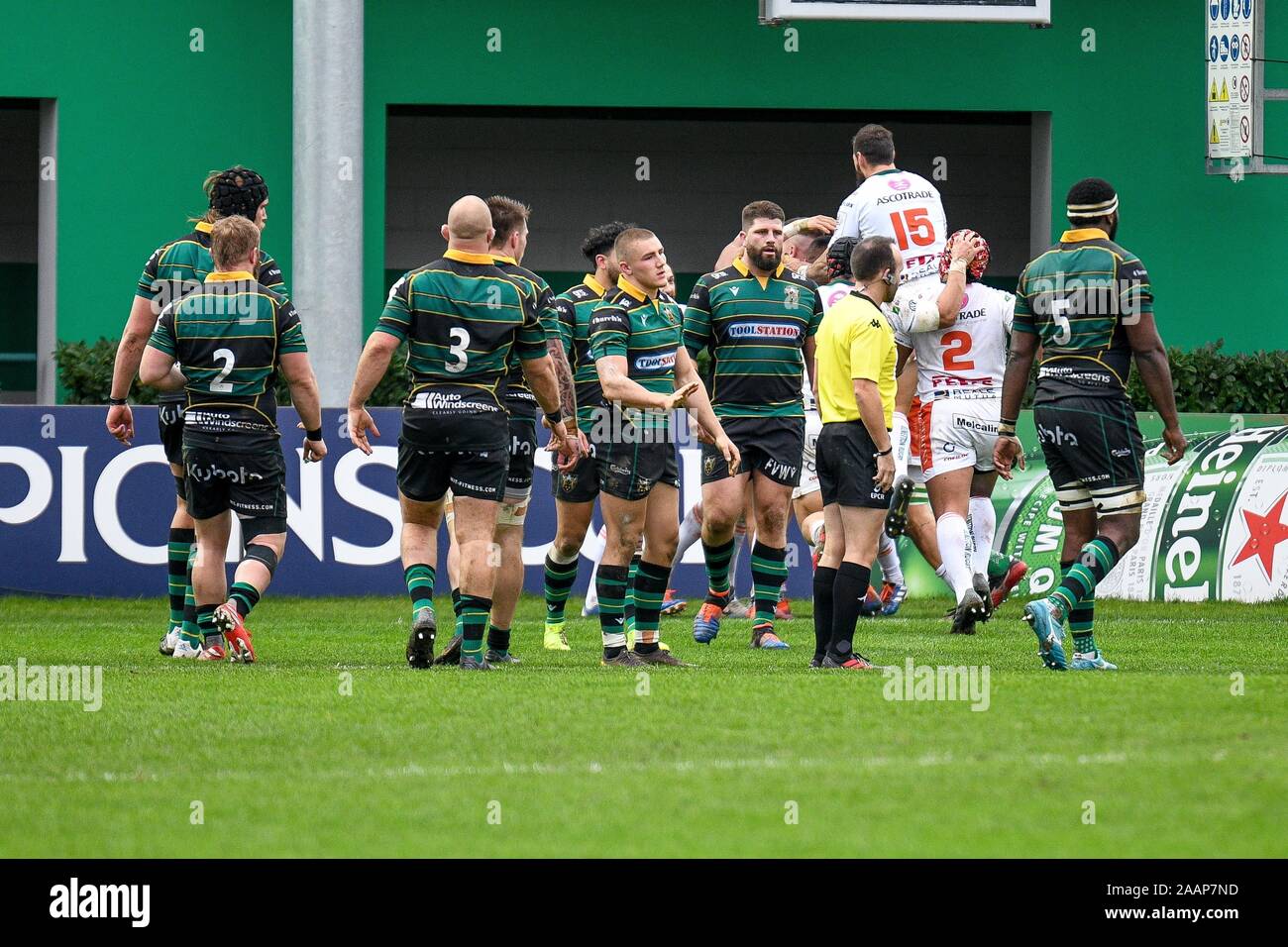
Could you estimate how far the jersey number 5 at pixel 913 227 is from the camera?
11.9 m

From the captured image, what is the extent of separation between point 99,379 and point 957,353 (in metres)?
7.04

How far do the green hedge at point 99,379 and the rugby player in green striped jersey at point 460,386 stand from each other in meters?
6.32

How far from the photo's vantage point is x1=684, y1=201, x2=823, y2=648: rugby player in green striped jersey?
10422 mm

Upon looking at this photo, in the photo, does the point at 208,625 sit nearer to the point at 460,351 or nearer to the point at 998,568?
the point at 460,351

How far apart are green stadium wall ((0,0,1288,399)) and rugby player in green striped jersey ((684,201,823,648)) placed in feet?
27.8

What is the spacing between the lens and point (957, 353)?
11719mm

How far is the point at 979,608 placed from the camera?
36.3 feet

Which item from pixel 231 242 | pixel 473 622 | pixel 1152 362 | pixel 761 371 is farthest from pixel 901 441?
pixel 231 242

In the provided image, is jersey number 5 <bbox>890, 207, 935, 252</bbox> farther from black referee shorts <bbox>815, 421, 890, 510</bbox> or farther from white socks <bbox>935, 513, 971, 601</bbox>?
black referee shorts <bbox>815, 421, 890, 510</bbox>

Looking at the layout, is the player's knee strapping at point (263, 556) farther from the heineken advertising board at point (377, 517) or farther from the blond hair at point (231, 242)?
the heineken advertising board at point (377, 517)
